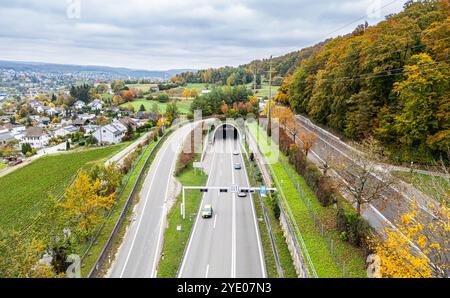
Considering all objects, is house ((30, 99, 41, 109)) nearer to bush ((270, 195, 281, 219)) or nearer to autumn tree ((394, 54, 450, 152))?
bush ((270, 195, 281, 219))

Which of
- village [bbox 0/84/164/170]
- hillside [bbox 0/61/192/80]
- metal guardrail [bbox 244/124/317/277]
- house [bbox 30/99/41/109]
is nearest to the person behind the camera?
metal guardrail [bbox 244/124/317/277]

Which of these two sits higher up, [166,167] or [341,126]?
[341,126]

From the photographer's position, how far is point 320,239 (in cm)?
1415

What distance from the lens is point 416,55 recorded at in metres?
20.3

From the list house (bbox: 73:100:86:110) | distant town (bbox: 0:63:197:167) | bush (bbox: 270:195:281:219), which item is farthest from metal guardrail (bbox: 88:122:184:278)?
house (bbox: 73:100:86:110)

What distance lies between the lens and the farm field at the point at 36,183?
28009 mm

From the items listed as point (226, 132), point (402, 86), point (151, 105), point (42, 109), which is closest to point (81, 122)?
point (151, 105)

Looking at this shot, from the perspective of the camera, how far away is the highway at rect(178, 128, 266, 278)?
46.5ft

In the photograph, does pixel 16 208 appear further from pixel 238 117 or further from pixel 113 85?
pixel 113 85

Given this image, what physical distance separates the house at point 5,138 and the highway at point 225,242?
196 ft

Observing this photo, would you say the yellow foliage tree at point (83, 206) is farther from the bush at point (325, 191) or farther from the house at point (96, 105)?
the house at point (96, 105)

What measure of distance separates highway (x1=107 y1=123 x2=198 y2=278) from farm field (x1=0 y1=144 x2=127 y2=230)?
8.55 m

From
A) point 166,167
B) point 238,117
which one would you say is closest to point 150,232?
point 166,167
